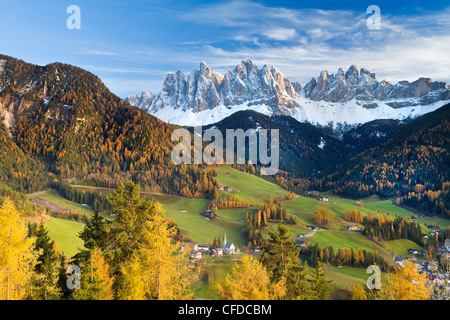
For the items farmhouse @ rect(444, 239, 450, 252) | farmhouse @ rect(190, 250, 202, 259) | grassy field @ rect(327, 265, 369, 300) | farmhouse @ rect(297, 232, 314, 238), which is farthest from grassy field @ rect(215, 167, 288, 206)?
farmhouse @ rect(444, 239, 450, 252)

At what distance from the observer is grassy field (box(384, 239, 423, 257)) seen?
93725 millimetres

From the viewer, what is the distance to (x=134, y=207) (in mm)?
29125

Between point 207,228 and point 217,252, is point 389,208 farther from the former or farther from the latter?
point 217,252

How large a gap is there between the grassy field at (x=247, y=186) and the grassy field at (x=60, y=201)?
2609 inches

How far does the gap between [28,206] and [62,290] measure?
7838 centimetres

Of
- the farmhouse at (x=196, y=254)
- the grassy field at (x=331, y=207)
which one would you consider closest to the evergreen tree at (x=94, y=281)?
the farmhouse at (x=196, y=254)

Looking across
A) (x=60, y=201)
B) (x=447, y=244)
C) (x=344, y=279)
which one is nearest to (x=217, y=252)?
(x=344, y=279)

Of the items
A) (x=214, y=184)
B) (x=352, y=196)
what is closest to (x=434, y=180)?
(x=352, y=196)

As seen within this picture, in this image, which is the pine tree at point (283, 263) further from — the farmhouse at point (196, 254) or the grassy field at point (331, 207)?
the grassy field at point (331, 207)

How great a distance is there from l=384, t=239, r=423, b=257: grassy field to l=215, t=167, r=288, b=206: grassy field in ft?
174

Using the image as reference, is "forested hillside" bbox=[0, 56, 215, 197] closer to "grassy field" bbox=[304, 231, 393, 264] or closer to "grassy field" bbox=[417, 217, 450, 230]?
"grassy field" bbox=[304, 231, 393, 264]

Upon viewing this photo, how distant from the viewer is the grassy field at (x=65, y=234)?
70.3 metres

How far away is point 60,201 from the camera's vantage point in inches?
4938
